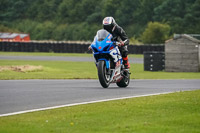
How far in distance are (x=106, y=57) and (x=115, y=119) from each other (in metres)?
5.82

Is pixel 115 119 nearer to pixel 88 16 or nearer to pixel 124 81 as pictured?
pixel 124 81

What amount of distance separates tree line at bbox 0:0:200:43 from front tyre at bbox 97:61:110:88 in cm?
6127

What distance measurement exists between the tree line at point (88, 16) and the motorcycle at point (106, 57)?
61068mm

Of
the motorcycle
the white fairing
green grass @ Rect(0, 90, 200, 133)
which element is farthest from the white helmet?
green grass @ Rect(0, 90, 200, 133)

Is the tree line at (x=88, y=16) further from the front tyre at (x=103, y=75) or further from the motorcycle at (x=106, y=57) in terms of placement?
the front tyre at (x=103, y=75)

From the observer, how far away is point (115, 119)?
7.92 meters

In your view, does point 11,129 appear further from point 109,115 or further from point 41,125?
point 109,115

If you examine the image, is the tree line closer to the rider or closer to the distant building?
the distant building

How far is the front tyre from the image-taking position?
13.2m

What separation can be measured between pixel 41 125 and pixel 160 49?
42118 mm

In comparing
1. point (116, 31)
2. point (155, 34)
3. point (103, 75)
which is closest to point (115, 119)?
point (103, 75)

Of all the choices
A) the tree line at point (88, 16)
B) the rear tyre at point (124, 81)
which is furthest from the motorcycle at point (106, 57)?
the tree line at point (88, 16)

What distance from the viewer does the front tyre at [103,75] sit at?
1325 centimetres

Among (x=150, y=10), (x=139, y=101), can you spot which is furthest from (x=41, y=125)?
(x=150, y=10)
